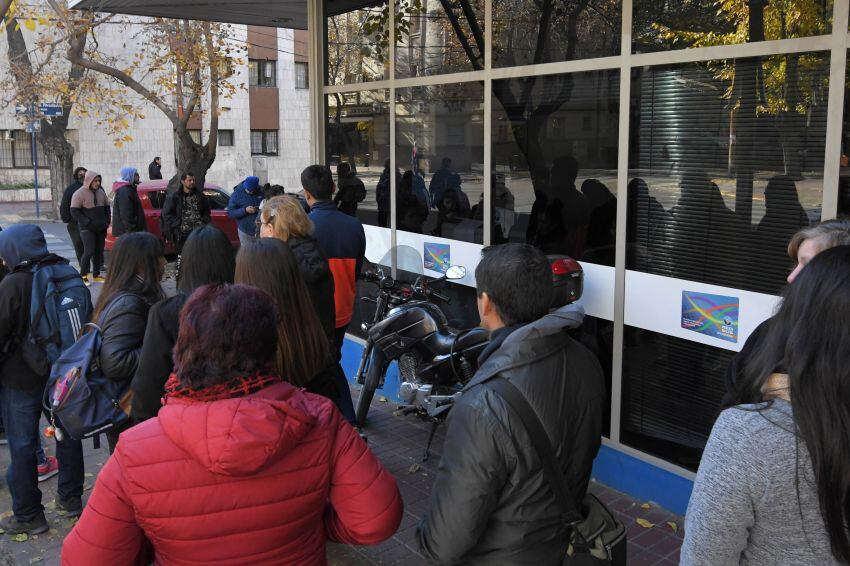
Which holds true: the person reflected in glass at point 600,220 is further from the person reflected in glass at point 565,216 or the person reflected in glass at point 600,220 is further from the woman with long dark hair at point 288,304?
the woman with long dark hair at point 288,304

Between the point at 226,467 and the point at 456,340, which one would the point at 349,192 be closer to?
the point at 456,340

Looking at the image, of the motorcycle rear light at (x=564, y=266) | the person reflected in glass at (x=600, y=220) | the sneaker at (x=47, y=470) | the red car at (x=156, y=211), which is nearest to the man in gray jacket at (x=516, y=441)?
the motorcycle rear light at (x=564, y=266)

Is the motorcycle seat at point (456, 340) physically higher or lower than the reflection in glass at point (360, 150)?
lower

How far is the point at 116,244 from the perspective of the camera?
12.3 feet

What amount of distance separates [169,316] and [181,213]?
9.31 m

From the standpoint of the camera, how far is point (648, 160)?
4379 millimetres

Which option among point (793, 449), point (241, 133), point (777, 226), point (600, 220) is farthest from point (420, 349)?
point (241, 133)

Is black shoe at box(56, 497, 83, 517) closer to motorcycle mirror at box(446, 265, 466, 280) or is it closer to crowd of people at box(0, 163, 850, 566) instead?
motorcycle mirror at box(446, 265, 466, 280)

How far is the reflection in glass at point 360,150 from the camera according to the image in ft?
22.4

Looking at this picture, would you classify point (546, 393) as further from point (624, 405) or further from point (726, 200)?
point (624, 405)

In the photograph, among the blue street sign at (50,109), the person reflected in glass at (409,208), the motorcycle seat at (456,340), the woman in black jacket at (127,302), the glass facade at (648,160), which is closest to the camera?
the woman in black jacket at (127,302)

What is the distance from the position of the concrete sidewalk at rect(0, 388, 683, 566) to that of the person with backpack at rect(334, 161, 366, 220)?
242 cm

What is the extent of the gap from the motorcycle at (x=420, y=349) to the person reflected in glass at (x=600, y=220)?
83 centimetres

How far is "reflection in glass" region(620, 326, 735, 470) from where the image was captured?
4258 mm
